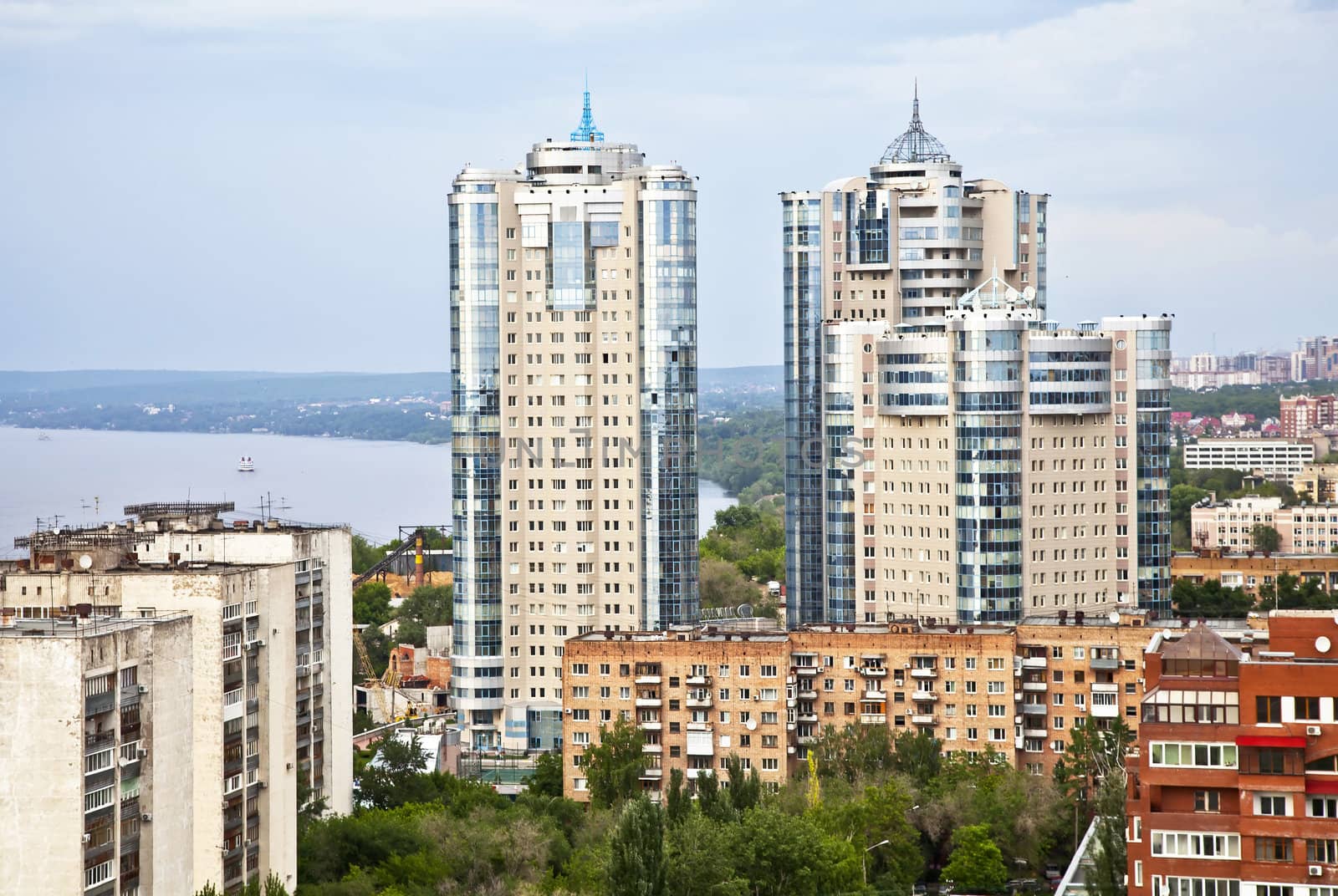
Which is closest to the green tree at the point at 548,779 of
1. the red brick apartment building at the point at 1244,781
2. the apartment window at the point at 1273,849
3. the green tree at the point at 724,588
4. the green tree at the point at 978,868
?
the green tree at the point at 978,868

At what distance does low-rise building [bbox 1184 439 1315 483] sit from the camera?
162m

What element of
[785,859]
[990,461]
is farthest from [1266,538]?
[785,859]

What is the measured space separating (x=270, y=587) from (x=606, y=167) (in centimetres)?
3042

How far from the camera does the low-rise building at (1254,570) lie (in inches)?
3526

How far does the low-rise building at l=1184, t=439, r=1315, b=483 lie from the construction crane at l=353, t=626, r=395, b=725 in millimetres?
90004

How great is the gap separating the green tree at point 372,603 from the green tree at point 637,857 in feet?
177

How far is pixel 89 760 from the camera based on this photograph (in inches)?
1404

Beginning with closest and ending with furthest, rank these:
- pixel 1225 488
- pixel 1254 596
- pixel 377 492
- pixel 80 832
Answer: pixel 80 832
pixel 1254 596
pixel 1225 488
pixel 377 492

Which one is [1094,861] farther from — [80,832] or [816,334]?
[816,334]

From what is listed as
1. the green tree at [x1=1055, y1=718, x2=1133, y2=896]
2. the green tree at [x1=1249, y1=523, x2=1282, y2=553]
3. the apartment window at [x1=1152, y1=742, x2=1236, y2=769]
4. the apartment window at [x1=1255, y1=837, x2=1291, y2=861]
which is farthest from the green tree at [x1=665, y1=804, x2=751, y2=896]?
the green tree at [x1=1249, y1=523, x2=1282, y2=553]

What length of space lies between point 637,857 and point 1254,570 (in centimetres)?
5429

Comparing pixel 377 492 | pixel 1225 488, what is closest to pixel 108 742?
pixel 1225 488

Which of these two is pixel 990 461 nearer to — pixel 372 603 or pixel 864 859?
pixel 864 859

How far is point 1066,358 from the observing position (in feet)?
214
